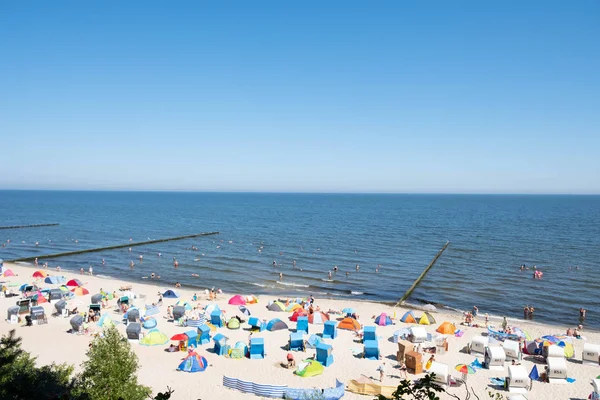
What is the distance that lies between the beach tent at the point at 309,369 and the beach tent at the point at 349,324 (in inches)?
331

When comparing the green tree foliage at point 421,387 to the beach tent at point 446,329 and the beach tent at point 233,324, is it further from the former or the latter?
the beach tent at point 446,329

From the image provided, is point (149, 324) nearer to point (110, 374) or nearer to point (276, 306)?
point (276, 306)

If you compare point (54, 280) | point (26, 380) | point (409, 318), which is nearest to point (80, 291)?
point (54, 280)

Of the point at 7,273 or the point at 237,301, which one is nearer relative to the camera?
the point at 237,301

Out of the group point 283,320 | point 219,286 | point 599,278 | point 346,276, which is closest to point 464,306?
point 346,276

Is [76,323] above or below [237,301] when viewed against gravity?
above

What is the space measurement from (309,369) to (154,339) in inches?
434

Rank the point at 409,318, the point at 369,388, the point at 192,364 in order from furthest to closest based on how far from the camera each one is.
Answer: the point at 409,318, the point at 192,364, the point at 369,388

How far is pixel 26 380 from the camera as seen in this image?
1662 centimetres

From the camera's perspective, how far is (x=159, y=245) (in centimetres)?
7819

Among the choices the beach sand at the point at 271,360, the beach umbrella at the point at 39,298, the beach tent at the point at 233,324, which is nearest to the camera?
the beach sand at the point at 271,360

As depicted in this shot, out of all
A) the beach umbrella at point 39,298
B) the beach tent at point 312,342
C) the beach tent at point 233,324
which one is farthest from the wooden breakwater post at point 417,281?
the beach umbrella at point 39,298

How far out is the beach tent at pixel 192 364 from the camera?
2400cm

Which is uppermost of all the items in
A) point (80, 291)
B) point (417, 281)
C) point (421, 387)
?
point (421, 387)
